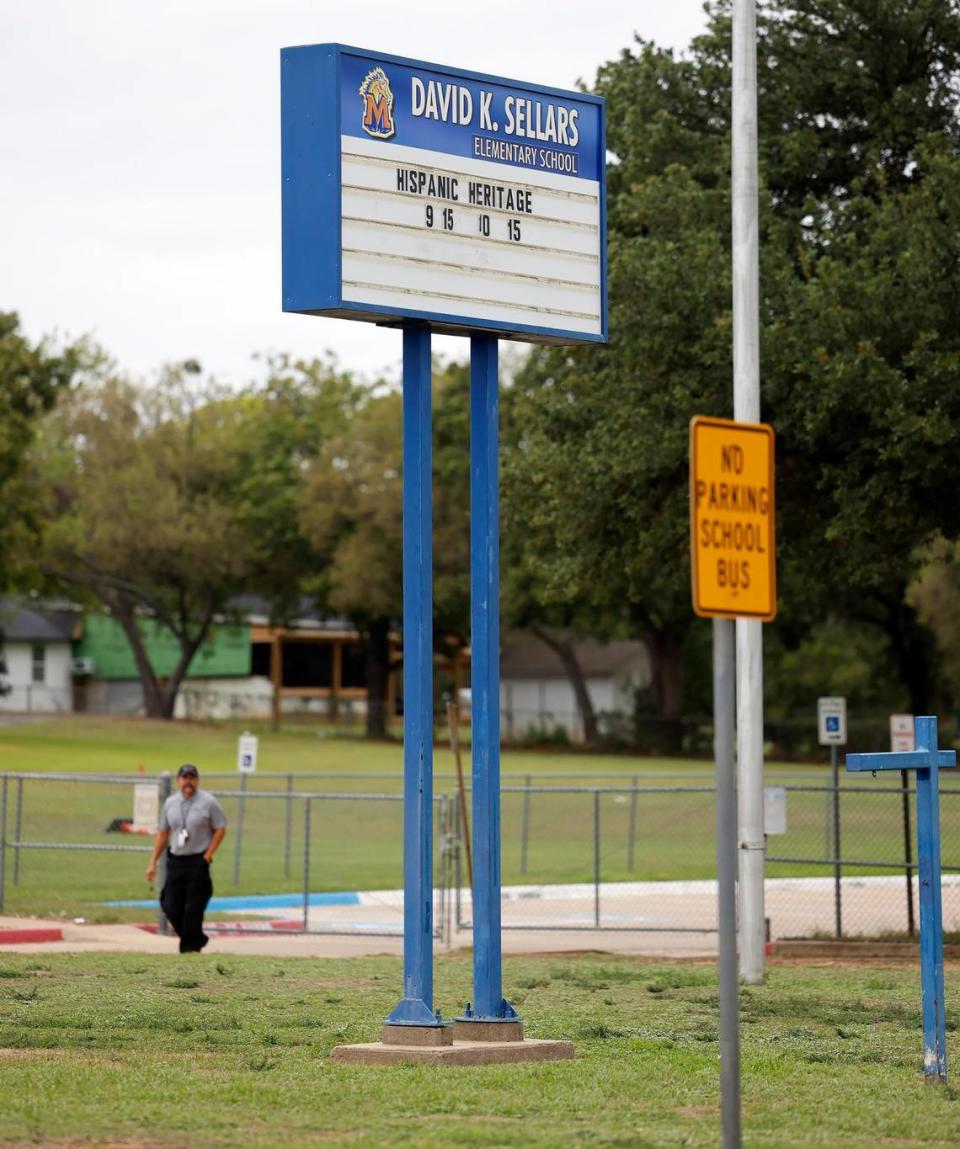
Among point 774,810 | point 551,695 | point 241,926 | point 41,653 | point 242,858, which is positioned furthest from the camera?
point 551,695

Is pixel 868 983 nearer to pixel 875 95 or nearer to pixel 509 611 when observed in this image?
pixel 875 95

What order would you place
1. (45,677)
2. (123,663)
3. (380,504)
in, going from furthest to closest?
(123,663), (45,677), (380,504)

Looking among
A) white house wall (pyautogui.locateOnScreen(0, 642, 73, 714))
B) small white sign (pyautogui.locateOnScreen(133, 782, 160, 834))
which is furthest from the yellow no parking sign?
white house wall (pyautogui.locateOnScreen(0, 642, 73, 714))

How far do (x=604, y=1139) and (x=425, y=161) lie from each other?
5745 millimetres

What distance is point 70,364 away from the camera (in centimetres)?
5956

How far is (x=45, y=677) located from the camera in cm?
9006

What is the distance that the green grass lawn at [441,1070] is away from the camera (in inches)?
328

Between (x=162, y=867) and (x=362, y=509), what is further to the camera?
(x=362, y=509)

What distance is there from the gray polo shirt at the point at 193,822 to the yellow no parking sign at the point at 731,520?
11781 mm

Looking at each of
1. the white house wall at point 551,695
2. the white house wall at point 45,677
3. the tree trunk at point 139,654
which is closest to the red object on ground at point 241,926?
the tree trunk at point 139,654

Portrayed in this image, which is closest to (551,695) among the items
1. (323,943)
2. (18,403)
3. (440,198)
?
(18,403)

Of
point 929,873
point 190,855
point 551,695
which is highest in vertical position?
point 551,695

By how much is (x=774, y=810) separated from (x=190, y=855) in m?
5.46

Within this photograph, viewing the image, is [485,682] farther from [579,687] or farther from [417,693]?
[579,687]
